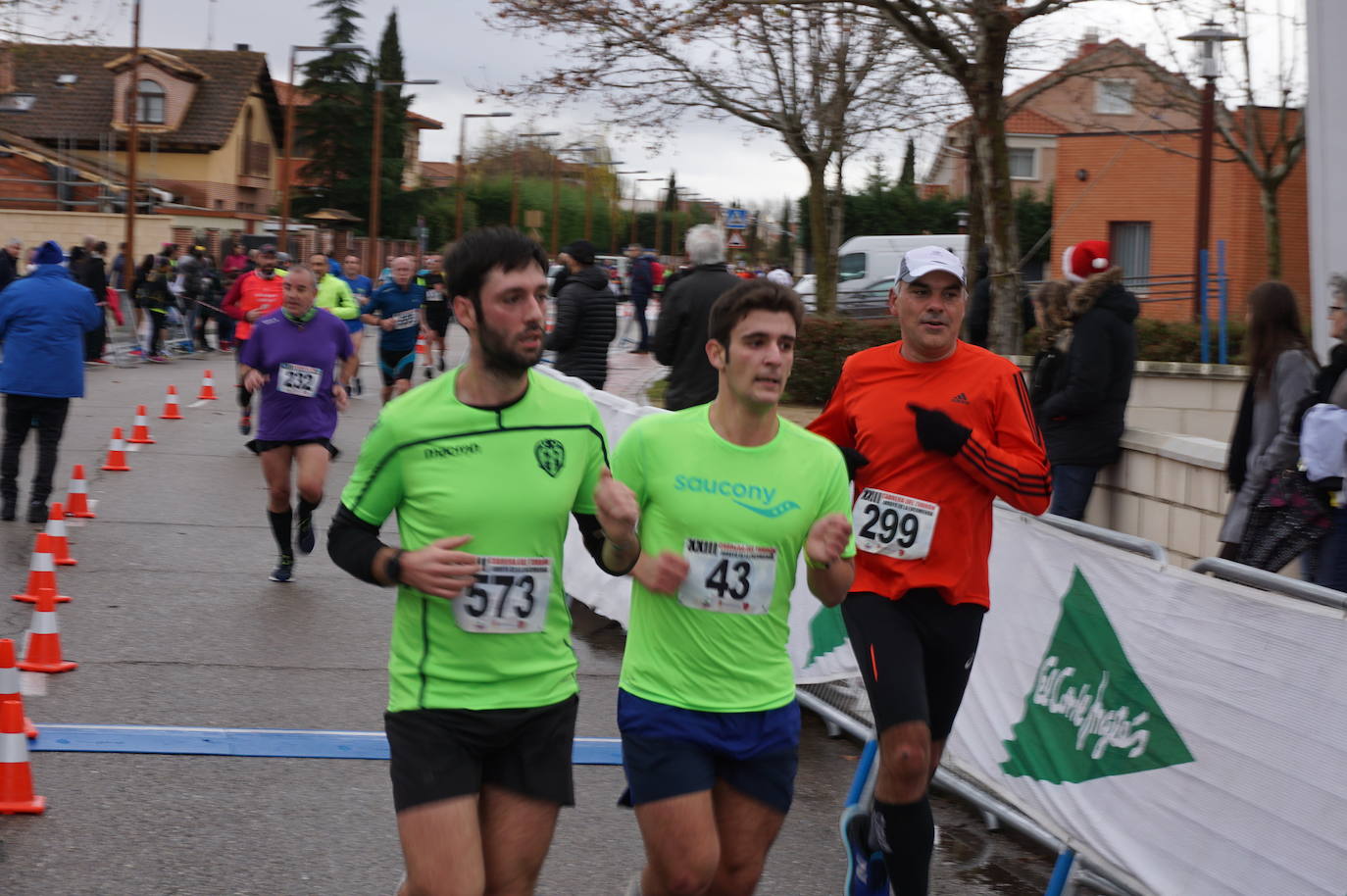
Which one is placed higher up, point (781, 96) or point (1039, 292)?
point (781, 96)

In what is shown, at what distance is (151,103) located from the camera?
2650 inches

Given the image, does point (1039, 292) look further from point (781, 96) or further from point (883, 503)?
point (781, 96)

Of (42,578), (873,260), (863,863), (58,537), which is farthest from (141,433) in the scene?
(873,260)

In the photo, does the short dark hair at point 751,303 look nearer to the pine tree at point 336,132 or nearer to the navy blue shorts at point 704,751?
the navy blue shorts at point 704,751

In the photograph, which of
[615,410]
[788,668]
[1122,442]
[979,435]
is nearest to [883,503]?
[979,435]

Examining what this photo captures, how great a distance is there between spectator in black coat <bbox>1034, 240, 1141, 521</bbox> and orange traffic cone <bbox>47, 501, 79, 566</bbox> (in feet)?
18.0

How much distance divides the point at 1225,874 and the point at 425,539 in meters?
2.41

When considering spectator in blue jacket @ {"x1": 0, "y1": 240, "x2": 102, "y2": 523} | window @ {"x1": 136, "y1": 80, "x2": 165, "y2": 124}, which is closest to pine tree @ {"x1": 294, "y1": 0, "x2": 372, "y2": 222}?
window @ {"x1": 136, "y1": 80, "x2": 165, "y2": 124}

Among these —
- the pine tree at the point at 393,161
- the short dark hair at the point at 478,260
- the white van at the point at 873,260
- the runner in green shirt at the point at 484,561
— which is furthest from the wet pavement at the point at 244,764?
the pine tree at the point at 393,161

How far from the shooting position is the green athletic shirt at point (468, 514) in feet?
11.7

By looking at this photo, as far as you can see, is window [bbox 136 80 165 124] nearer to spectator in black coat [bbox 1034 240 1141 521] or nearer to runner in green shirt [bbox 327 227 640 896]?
spectator in black coat [bbox 1034 240 1141 521]

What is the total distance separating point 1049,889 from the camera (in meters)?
4.90

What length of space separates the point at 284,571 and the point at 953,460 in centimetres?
632

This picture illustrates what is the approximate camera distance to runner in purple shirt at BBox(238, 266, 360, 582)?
9.73 meters
